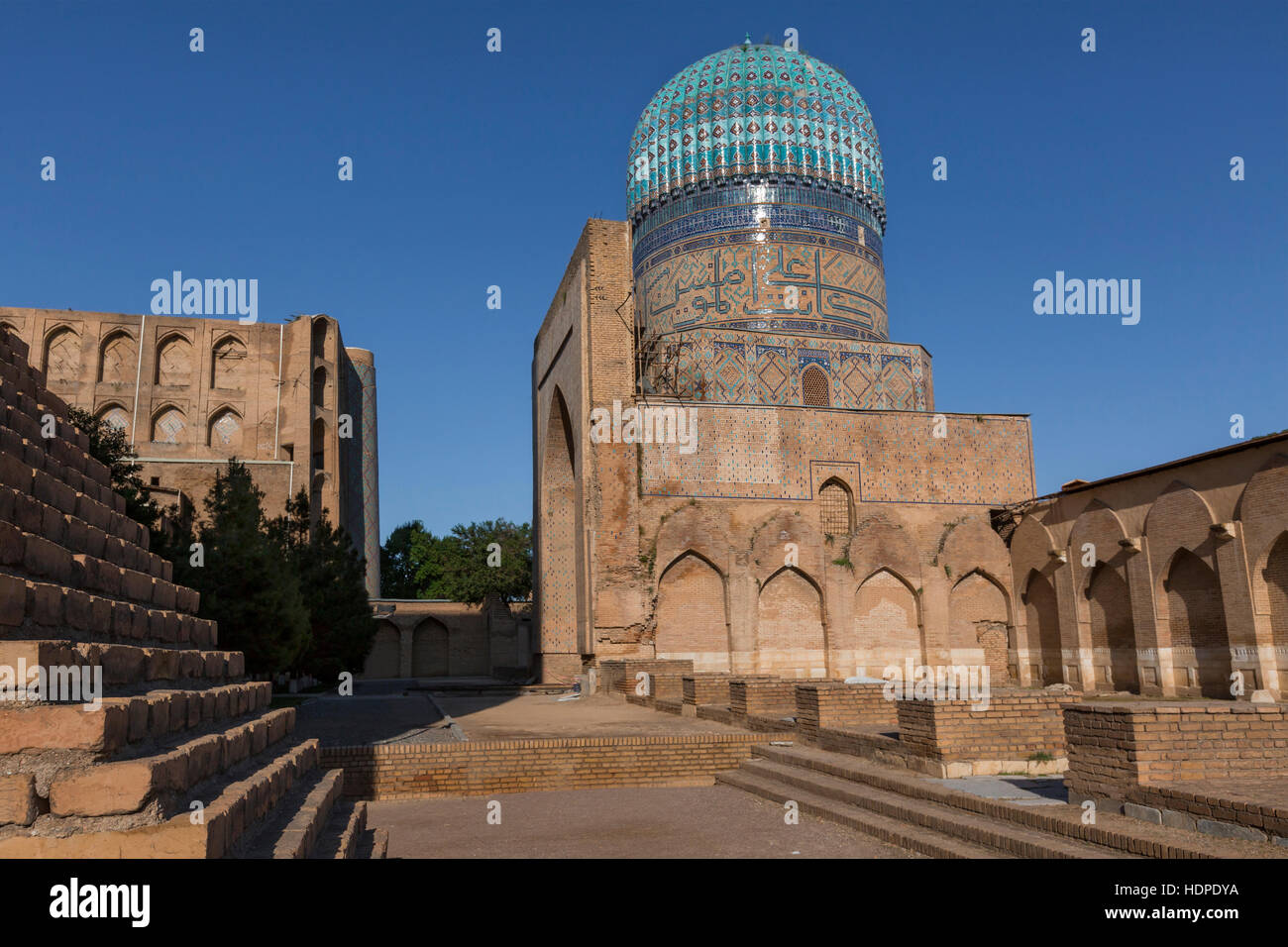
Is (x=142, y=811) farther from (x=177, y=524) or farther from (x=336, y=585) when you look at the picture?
(x=336, y=585)

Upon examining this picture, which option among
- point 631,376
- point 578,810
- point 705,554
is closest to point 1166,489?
point 705,554

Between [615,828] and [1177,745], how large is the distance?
319 centimetres

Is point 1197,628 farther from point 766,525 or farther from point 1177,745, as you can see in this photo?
point 1177,745

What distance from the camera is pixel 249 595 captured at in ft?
39.2

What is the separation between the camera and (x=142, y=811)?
270 cm

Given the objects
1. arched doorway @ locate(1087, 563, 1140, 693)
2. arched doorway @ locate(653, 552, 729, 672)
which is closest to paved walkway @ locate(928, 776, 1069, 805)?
arched doorway @ locate(1087, 563, 1140, 693)

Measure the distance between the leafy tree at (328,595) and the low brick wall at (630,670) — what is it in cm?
478

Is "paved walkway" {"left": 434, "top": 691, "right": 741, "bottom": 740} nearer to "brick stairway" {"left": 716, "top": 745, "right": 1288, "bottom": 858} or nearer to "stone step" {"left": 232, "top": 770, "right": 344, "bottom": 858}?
"brick stairway" {"left": 716, "top": 745, "right": 1288, "bottom": 858}

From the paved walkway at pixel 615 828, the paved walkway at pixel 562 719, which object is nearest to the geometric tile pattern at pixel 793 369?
the paved walkway at pixel 562 719

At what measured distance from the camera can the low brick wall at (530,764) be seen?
748 centimetres

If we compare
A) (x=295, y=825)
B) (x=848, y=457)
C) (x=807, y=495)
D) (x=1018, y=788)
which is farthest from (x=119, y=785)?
(x=848, y=457)

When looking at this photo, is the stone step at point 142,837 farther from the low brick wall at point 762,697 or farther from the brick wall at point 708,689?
the brick wall at point 708,689

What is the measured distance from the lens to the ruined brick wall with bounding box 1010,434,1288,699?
13.9m
